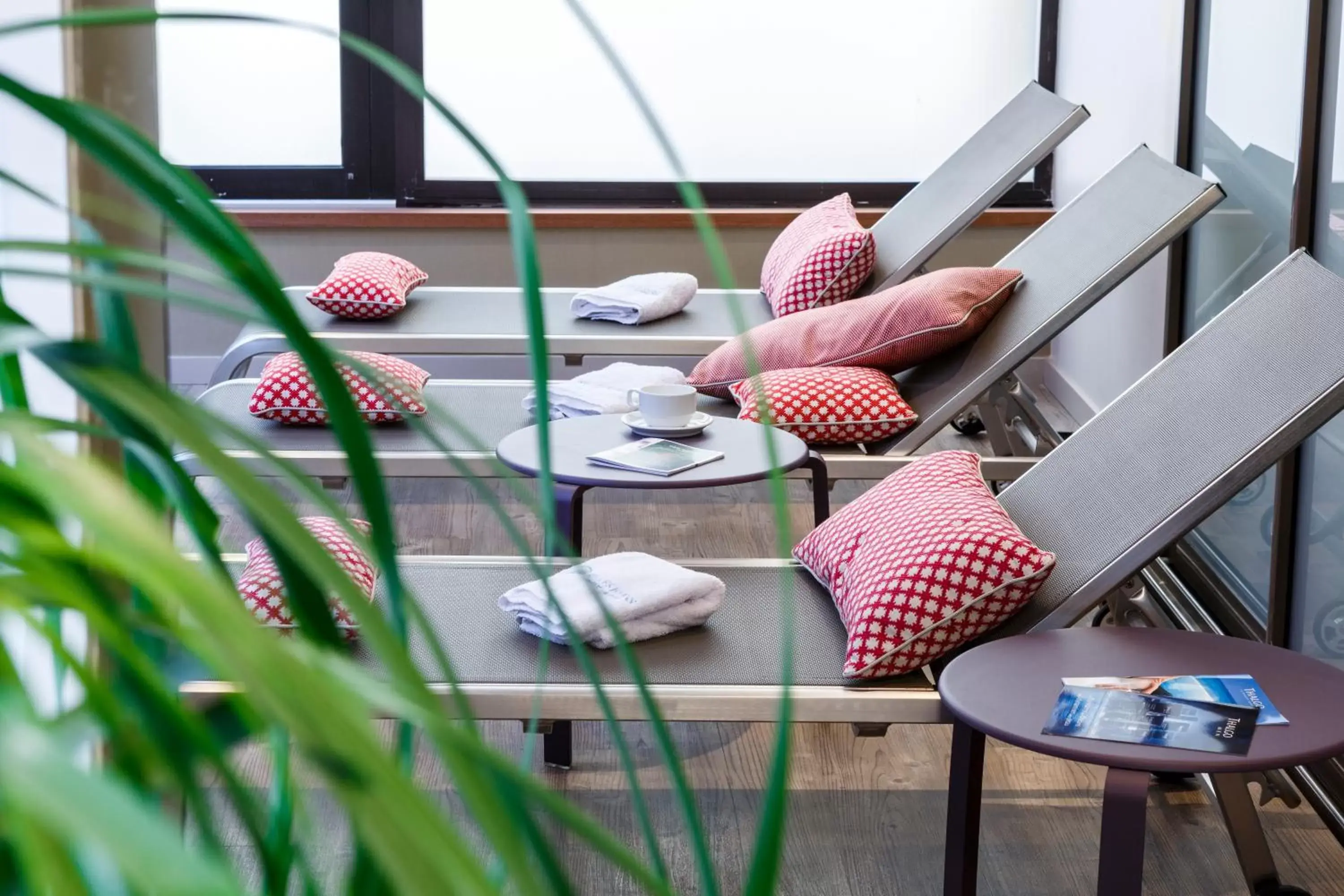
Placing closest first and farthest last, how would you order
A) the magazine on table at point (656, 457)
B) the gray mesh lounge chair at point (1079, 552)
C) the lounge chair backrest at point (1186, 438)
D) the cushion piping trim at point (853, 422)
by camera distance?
the gray mesh lounge chair at point (1079, 552), the lounge chair backrest at point (1186, 438), the magazine on table at point (656, 457), the cushion piping trim at point (853, 422)

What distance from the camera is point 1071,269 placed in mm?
3037

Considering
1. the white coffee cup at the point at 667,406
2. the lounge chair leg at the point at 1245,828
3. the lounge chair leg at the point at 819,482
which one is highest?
the white coffee cup at the point at 667,406

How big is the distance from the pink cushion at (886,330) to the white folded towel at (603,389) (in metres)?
0.10

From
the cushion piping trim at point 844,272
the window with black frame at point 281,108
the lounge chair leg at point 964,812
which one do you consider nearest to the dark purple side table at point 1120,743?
the lounge chair leg at point 964,812

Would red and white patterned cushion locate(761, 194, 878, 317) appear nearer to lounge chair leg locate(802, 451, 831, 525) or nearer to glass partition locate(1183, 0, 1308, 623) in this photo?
glass partition locate(1183, 0, 1308, 623)

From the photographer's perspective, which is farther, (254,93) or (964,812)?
(254,93)

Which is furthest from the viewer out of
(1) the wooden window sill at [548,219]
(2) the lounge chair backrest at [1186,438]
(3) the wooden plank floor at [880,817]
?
(1) the wooden window sill at [548,219]

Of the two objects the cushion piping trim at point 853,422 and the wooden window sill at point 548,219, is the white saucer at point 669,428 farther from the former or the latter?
the wooden window sill at point 548,219

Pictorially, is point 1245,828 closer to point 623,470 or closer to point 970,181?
point 623,470

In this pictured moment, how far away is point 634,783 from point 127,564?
15cm

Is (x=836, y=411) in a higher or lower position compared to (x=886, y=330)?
lower

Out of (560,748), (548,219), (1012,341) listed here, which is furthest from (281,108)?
(560,748)

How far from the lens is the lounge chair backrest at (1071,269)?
2900 millimetres

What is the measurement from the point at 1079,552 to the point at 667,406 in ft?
3.05
